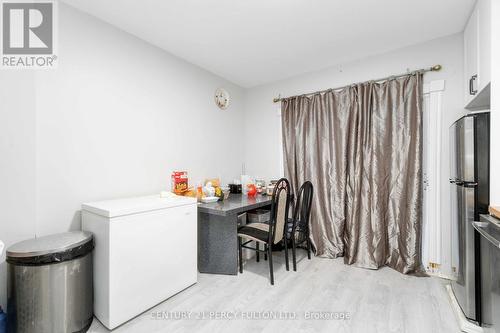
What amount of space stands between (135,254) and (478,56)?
3017 millimetres

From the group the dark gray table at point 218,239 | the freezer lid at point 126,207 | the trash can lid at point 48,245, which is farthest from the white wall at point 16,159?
the dark gray table at point 218,239

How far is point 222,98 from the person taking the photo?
3316 mm

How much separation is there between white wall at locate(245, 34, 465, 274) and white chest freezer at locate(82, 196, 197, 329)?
1.79 m

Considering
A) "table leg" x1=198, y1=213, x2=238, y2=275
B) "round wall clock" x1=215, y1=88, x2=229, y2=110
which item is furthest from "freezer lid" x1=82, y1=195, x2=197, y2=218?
"round wall clock" x1=215, y1=88, x2=229, y2=110

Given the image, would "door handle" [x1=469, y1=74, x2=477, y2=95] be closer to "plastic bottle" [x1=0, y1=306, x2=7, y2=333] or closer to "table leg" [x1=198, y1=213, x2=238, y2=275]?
"table leg" [x1=198, y1=213, x2=238, y2=275]

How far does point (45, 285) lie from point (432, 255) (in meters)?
3.27

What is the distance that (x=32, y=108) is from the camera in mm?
1624

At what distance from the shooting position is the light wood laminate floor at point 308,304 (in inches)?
63.0

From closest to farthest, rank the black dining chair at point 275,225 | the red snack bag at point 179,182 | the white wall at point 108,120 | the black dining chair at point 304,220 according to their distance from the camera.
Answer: the white wall at point 108,120 → the black dining chair at point 275,225 → the red snack bag at point 179,182 → the black dining chair at point 304,220

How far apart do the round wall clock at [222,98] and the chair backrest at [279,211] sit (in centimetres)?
168

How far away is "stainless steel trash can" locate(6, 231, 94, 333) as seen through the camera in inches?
53.8

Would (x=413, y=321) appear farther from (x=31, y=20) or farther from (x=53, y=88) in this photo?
(x=31, y=20)

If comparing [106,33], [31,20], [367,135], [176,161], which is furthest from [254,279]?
[31,20]

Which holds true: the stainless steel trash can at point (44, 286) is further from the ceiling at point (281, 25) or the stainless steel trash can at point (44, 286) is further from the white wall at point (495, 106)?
the white wall at point (495, 106)
